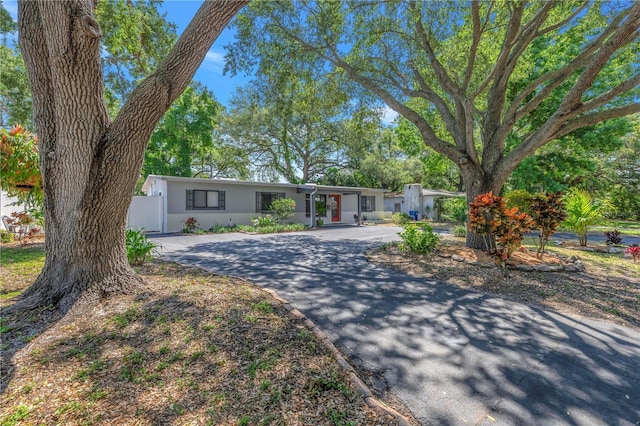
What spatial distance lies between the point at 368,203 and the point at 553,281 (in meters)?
18.1

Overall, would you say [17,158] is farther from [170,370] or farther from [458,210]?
[458,210]

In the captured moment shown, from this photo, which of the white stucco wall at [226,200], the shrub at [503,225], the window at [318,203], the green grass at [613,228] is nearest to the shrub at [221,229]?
the white stucco wall at [226,200]

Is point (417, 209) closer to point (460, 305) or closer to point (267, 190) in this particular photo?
point (267, 190)

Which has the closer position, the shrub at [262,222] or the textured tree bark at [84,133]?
the textured tree bark at [84,133]

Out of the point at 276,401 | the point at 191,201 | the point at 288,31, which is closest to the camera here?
the point at 276,401

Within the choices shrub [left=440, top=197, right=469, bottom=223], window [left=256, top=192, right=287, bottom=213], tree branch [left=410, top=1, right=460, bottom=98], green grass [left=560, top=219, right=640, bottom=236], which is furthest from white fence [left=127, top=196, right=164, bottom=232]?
green grass [left=560, top=219, right=640, bottom=236]

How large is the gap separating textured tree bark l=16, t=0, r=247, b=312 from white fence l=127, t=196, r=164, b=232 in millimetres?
10714

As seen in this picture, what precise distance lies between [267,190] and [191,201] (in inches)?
172

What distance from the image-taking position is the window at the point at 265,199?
55.0 feet

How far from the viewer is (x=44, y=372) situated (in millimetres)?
2191

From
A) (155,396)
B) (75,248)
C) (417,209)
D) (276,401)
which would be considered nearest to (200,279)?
(75,248)

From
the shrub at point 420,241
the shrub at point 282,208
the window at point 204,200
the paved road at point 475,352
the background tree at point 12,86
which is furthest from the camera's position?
the shrub at point 282,208

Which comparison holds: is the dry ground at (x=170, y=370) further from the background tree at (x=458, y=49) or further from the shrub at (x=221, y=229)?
the shrub at (x=221, y=229)

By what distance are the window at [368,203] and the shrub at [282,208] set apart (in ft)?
26.5
